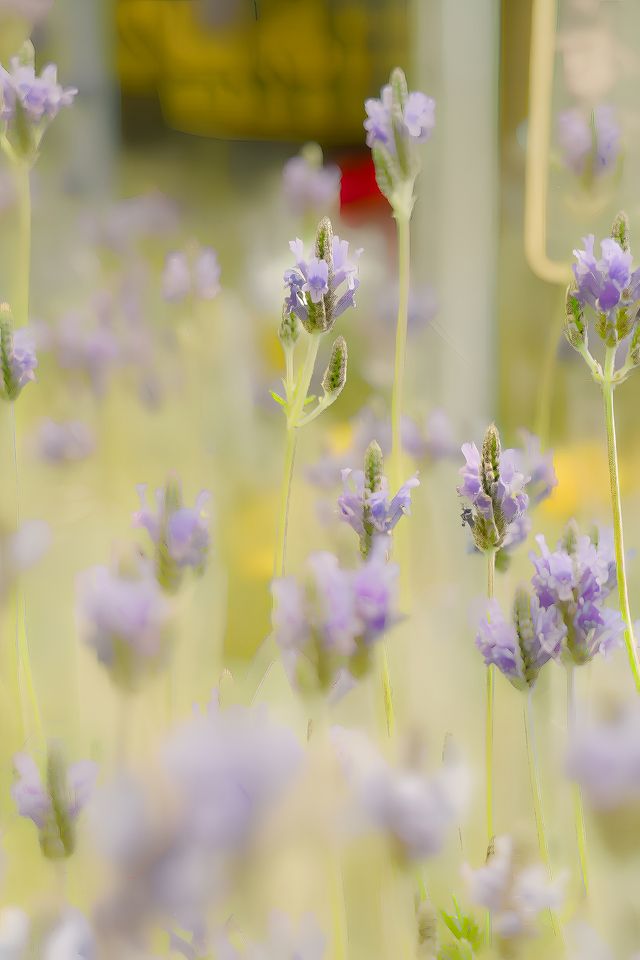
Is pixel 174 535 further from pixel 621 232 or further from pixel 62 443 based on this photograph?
pixel 62 443

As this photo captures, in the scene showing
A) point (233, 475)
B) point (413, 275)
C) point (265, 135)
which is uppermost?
point (265, 135)

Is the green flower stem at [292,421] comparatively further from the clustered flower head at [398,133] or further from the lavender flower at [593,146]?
the lavender flower at [593,146]

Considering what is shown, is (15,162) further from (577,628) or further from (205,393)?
(205,393)

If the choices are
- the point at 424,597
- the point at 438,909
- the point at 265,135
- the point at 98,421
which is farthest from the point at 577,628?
the point at 265,135

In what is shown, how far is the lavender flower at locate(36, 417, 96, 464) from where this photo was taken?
0.50 metres

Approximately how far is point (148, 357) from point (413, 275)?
0.21 m

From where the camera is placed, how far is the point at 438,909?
0.27 meters

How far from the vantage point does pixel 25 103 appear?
252 mm

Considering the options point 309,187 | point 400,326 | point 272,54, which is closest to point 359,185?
point 272,54

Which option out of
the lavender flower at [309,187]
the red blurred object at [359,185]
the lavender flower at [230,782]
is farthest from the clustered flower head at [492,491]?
the red blurred object at [359,185]

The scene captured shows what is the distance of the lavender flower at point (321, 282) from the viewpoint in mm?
223

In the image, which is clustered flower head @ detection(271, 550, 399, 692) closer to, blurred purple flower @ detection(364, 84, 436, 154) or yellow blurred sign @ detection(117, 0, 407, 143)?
blurred purple flower @ detection(364, 84, 436, 154)

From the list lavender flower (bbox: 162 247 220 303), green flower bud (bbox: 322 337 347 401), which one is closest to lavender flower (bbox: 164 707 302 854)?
green flower bud (bbox: 322 337 347 401)

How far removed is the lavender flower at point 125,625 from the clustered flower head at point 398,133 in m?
0.14
